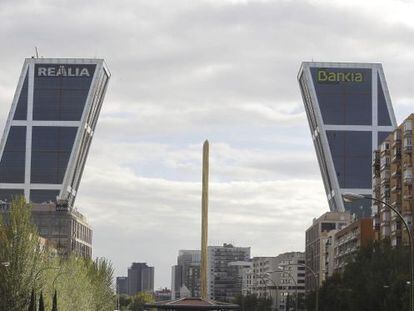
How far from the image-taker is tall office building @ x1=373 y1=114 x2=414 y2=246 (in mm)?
129375

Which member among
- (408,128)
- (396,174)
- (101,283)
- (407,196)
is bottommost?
(101,283)

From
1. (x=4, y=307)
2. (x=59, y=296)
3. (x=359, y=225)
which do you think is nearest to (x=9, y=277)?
(x=4, y=307)

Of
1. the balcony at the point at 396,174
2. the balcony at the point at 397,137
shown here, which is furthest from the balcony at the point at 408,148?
the balcony at the point at 396,174

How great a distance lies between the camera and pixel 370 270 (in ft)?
314

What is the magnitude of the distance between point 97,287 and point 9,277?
140ft

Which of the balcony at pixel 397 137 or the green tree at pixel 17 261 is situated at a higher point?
the balcony at pixel 397 137

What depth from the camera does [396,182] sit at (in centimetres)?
13550

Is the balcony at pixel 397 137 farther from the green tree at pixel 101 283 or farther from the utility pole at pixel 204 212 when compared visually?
the green tree at pixel 101 283

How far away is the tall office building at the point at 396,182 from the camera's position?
424ft

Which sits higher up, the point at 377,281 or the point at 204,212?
the point at 204,212

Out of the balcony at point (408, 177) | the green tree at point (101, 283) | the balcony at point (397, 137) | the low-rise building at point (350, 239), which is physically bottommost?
the green tree at point (101, 283)

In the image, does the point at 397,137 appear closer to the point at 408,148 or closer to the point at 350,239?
the point at 408,148

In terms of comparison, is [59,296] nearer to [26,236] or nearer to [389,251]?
[26,236]

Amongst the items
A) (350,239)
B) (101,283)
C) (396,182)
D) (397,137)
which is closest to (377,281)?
(101,283)
